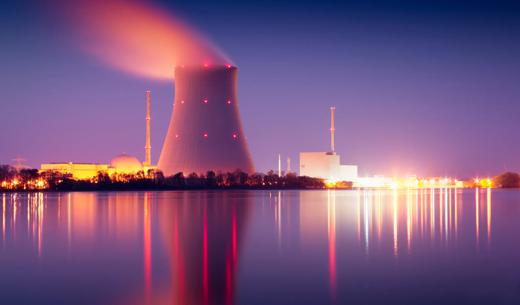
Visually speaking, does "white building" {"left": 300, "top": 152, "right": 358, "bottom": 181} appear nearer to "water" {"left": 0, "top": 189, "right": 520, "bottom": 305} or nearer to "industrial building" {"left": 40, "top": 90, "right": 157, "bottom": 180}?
"industrial building" {"left": 40, "top": 90, "right": 157, "bottom": 180}

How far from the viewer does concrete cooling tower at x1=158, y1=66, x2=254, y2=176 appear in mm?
30719

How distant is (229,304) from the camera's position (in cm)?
511

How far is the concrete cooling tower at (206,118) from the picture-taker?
30.7 meters

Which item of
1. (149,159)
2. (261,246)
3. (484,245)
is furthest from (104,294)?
(149,159)

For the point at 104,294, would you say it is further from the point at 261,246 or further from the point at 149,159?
the point at 149,159

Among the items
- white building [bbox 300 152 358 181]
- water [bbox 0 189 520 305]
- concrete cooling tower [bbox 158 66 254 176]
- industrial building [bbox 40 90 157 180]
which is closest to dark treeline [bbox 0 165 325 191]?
industrial building [bbox 40 90 157 180]

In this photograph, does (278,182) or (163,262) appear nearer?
(163,262)

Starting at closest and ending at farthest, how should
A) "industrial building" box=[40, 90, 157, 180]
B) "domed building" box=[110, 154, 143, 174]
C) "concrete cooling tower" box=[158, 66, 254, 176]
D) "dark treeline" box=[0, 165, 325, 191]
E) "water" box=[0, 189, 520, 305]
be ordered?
"water" box=[0, 189, 520, 305] < "concrete cooling tower" box=[158, 66, 254, 176] < "dark treeline" box=[0, 165, 325, 191] < "industrial building" box=[40, 90, 157, 180] < "domed building" box=[110, 154, 143, 174]

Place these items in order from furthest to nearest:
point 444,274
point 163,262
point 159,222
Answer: point 159,222 → point 163,262 → point 444,274

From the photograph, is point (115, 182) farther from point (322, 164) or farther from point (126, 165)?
point (322, 164)

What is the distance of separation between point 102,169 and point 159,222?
36.1 metres

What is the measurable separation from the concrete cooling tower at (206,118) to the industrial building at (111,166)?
423 inches

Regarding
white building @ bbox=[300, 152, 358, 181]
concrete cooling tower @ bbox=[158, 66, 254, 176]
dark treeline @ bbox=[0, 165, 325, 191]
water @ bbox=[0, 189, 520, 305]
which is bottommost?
water @ bbox=[0, 189, 520, 305]

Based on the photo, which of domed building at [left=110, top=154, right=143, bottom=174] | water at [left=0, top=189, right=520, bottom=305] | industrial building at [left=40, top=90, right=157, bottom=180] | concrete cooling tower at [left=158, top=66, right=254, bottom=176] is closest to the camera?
water at [left=0, top=189, right=520, bottom=305]
